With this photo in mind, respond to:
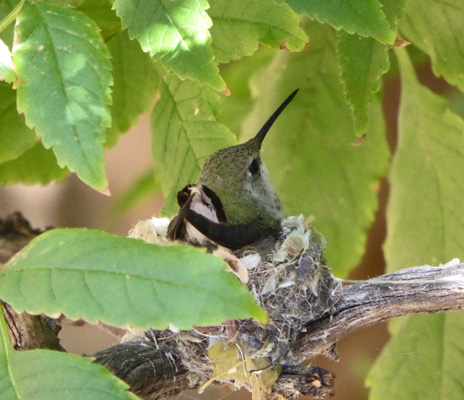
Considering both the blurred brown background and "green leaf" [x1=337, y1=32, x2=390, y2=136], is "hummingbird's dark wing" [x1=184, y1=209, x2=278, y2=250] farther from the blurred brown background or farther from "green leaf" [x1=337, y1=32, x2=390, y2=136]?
the blurred brown background

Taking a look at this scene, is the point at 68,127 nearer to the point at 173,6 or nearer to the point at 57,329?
the point at 173,6

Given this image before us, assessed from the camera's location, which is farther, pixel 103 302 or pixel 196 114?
pixel 196 114

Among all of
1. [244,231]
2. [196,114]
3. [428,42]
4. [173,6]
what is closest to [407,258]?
[244,231]

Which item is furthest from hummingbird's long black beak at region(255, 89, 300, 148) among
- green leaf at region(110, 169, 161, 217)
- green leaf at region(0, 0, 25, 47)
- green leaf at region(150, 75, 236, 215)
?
green leaf at region(0, 0, 25, 47)

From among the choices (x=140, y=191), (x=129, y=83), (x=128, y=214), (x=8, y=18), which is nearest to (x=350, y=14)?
(x=8, y=18)

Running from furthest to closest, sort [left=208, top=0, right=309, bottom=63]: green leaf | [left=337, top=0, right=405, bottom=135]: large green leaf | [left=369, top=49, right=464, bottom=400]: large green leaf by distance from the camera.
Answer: [left=369, top=49, right=464, bottom=400]: large green leaf < [left=337, top=0, right=405, bottom=135]: large green leaf < [left=208, top=0, right=309, bottom=63]: green leaf

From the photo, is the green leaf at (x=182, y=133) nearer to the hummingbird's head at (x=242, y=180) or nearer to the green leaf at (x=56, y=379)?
the hummingbird's head at (x=242, y=180)

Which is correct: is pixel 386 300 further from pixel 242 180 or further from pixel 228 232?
pixel 242 180
